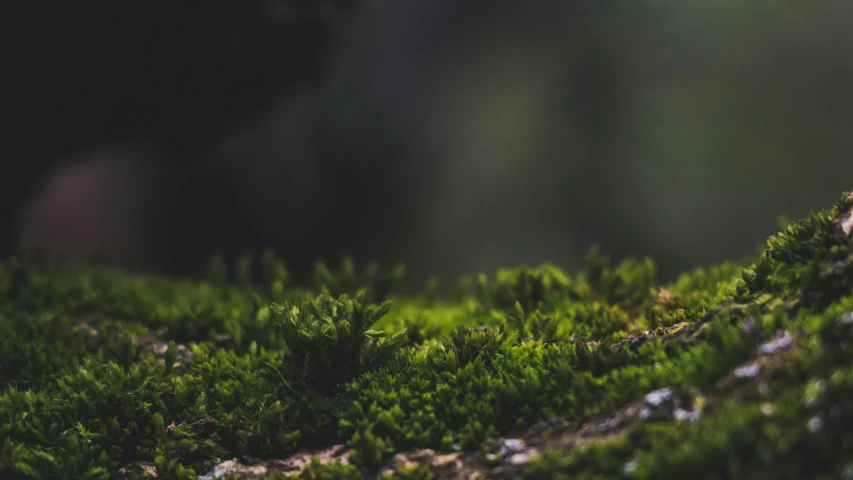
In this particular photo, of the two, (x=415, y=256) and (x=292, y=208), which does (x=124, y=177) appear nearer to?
(x=292, y=208)

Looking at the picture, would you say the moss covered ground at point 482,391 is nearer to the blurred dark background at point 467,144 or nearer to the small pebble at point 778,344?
the small pebble at point 778,344

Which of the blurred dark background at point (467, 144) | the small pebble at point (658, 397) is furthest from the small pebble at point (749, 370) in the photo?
the blurred dark background at point (467, 144)

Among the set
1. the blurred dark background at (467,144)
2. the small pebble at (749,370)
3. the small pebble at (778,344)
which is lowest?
the small pebble at (749,370)

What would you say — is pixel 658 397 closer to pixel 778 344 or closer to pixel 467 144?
pixel 778 344

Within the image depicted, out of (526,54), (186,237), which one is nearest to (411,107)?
(526,54)

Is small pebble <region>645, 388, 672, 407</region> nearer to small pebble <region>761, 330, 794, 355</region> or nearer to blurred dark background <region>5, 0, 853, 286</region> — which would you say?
small pebble <region>761, 330, 794, 355</region>
